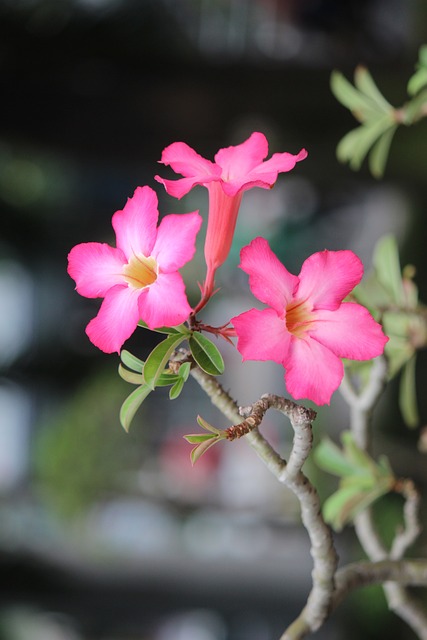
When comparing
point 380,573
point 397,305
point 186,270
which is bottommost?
point 380,573

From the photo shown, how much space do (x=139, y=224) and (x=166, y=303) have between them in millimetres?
31

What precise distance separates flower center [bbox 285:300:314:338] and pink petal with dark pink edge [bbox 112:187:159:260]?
0.04 metres

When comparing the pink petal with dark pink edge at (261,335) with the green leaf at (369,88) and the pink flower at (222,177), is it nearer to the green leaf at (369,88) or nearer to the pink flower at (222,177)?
the pink flower at (222,177)

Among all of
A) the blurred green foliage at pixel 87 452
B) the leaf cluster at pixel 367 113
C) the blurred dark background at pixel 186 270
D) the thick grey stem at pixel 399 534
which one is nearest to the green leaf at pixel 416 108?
the leaf cluster at pixel 367 113

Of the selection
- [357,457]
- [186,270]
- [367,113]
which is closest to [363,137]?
[367,113]

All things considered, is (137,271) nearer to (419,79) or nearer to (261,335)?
(261,335)

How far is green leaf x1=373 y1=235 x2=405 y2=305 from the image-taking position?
1.24ft

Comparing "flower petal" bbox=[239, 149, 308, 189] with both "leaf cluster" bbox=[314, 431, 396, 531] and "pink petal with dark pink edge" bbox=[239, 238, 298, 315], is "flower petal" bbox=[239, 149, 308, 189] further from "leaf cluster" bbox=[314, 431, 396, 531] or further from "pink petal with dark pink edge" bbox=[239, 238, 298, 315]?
"leaf cluster" bbox=[314, 431, 396, 531]

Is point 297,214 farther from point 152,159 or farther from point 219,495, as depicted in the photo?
point 219,495

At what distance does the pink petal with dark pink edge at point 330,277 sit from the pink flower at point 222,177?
24 millimetres

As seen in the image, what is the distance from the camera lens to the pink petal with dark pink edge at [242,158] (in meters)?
0.23

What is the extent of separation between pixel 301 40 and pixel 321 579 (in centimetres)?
126

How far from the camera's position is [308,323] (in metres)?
0.21

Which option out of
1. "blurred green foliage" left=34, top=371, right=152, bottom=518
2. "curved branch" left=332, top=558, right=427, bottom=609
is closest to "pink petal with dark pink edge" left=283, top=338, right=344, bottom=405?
"curved branch" left=332, top=558, right=427, bottom=609
